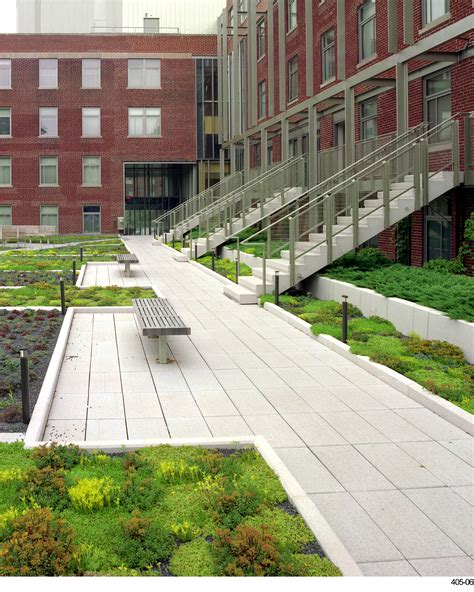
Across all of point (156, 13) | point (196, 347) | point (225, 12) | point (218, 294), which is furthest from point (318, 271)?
point (156, 13)

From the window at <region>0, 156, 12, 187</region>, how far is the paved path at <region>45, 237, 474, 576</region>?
144ft

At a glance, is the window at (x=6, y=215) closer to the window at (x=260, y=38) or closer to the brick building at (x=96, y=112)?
the brick building at (x=96, y=112)

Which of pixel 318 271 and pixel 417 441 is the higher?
pixel 318 271

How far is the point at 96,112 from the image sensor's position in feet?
181

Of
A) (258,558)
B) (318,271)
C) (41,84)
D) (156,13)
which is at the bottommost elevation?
(258,558)

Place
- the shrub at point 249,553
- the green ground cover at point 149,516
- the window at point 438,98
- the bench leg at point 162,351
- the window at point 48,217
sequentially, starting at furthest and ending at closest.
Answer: the window at point 48,217 → the window at point 438,98 → the bench leg at point 162,351 → the green ground cover at point 149,516 → the shrub at point 249,553

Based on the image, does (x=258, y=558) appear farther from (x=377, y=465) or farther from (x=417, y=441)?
(x=417, y=441)

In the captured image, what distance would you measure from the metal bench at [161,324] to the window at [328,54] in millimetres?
17420

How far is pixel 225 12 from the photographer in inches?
1769

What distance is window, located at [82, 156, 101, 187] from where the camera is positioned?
55344 millimetres

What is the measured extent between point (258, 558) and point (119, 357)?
22.9 feet

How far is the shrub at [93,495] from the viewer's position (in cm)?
571

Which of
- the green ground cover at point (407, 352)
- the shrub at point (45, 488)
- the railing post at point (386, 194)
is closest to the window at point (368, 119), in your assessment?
the railing post at point (386, 194)

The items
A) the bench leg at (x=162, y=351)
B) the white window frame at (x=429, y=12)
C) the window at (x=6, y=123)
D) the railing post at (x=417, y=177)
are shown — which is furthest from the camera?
the window at (x=6, y=123)
